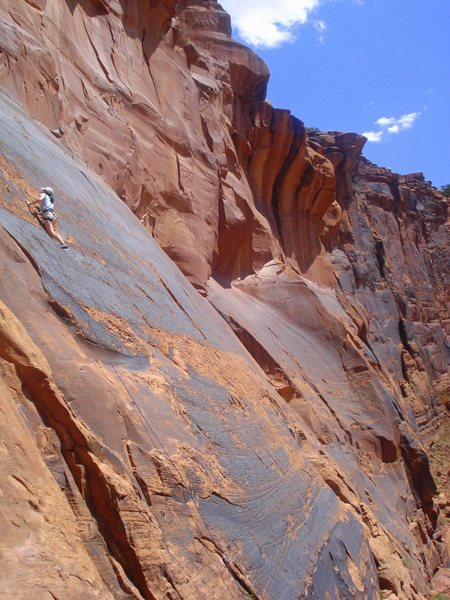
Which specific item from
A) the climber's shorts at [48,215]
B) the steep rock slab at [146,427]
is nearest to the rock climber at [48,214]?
the climber's shorts at [48,215]

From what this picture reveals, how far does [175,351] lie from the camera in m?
6.81

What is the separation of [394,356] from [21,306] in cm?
2455

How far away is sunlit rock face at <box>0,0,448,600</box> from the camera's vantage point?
4270 mm

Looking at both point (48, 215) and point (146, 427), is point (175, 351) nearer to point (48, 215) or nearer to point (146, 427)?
point (146, 427)

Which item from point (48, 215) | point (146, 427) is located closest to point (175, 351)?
point (146, 427)

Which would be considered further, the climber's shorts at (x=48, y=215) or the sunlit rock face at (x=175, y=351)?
the climber's shorts at (x=48, y=215)

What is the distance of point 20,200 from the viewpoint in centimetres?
608

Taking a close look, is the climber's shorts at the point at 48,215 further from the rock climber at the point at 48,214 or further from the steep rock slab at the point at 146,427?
the steep rock slab at the point at 146,427

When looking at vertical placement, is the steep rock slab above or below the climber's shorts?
A: below

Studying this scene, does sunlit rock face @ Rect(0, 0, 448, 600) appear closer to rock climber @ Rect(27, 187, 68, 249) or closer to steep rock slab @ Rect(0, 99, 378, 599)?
steep rock slab @ Rect(0, 99, 378, 599)

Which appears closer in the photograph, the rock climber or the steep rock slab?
the steep rock slab

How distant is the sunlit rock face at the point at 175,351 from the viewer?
427 cm

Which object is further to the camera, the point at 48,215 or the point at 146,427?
the point at 48,215

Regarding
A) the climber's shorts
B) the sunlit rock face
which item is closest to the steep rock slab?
the sunlit rock face
